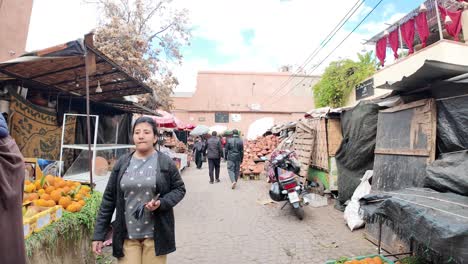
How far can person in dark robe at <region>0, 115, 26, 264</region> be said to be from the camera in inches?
58.2

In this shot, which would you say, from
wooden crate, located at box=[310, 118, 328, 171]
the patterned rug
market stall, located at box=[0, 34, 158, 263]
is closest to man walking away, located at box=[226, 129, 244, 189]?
wooden crate, located at box=[310, 118, 328, 171]

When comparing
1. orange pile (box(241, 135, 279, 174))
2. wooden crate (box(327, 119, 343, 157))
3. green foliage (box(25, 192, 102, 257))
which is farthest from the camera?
orange pile (box(241, 135, 279, 174))

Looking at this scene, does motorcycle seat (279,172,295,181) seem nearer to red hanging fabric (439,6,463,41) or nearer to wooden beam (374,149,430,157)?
wooden beam (374,149,430,157)

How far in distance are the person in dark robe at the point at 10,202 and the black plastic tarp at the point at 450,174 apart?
362cm

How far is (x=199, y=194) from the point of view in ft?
28.3

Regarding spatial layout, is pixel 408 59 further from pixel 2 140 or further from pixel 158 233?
pixel 2 140

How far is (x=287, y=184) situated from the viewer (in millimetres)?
5977

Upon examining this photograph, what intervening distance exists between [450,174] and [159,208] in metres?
2.95

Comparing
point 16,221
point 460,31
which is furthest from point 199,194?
point 460,31

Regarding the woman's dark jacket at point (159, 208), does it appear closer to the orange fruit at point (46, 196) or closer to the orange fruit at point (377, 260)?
the orange fruit at point (46, 196)

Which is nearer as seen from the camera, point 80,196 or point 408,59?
point 80,196

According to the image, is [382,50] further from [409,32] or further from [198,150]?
[198,150]

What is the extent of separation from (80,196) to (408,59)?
37.2ft

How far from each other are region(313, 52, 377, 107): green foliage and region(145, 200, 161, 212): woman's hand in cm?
1348
